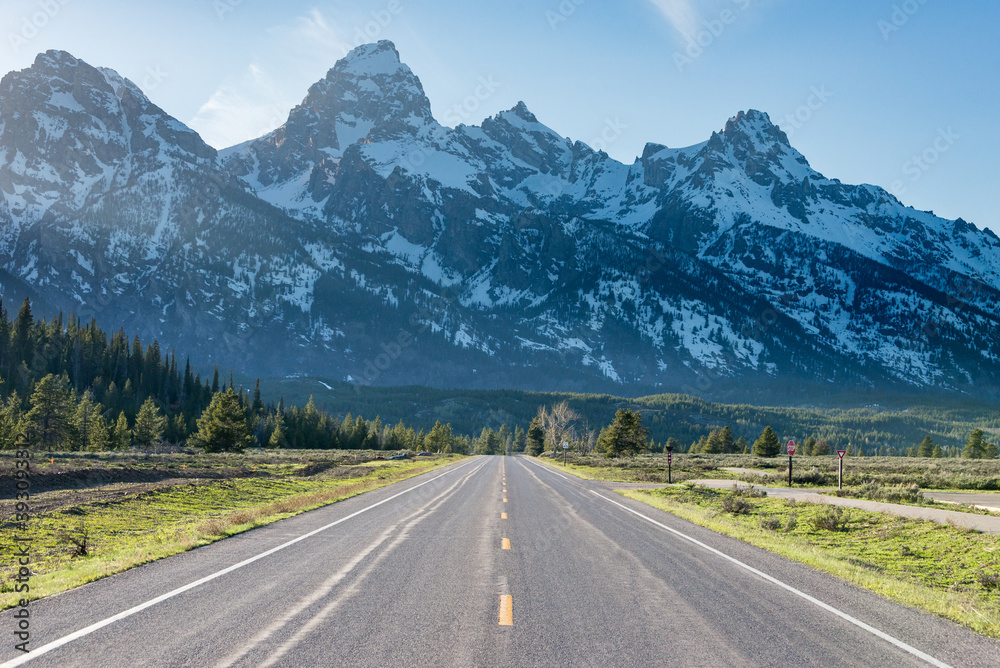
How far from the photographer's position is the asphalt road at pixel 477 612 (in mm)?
6941

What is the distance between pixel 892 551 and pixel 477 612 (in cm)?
1368

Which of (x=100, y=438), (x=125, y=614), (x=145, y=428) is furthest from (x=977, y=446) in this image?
(x=100, y=438)

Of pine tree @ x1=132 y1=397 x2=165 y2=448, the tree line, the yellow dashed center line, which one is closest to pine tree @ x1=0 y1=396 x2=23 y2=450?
the tree line

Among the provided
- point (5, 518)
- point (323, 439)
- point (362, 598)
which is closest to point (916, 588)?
point (362, 598)

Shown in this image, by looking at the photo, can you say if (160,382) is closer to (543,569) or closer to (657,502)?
(657,502)

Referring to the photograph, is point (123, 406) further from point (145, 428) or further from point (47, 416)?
point (47, 416)

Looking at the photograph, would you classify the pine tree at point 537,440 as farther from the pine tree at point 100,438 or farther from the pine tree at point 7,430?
the pine tree at point 7,430

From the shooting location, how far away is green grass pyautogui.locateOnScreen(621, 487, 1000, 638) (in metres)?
10.9

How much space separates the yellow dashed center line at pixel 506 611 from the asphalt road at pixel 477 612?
0.03 meters

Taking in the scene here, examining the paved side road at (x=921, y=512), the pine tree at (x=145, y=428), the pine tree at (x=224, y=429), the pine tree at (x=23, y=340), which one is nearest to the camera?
the paved side road at (x=921, y=512)

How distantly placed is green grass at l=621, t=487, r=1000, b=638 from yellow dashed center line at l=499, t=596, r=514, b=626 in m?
6.73

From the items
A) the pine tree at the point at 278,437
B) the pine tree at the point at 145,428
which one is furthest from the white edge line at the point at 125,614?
the pine tree at the point at 278,437

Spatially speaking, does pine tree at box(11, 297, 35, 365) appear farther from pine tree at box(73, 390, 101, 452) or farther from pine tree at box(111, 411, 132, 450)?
pine tree at box(111, 411, 132, 450)

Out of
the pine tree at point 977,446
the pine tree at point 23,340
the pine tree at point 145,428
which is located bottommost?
the pine tree at point 145,428
